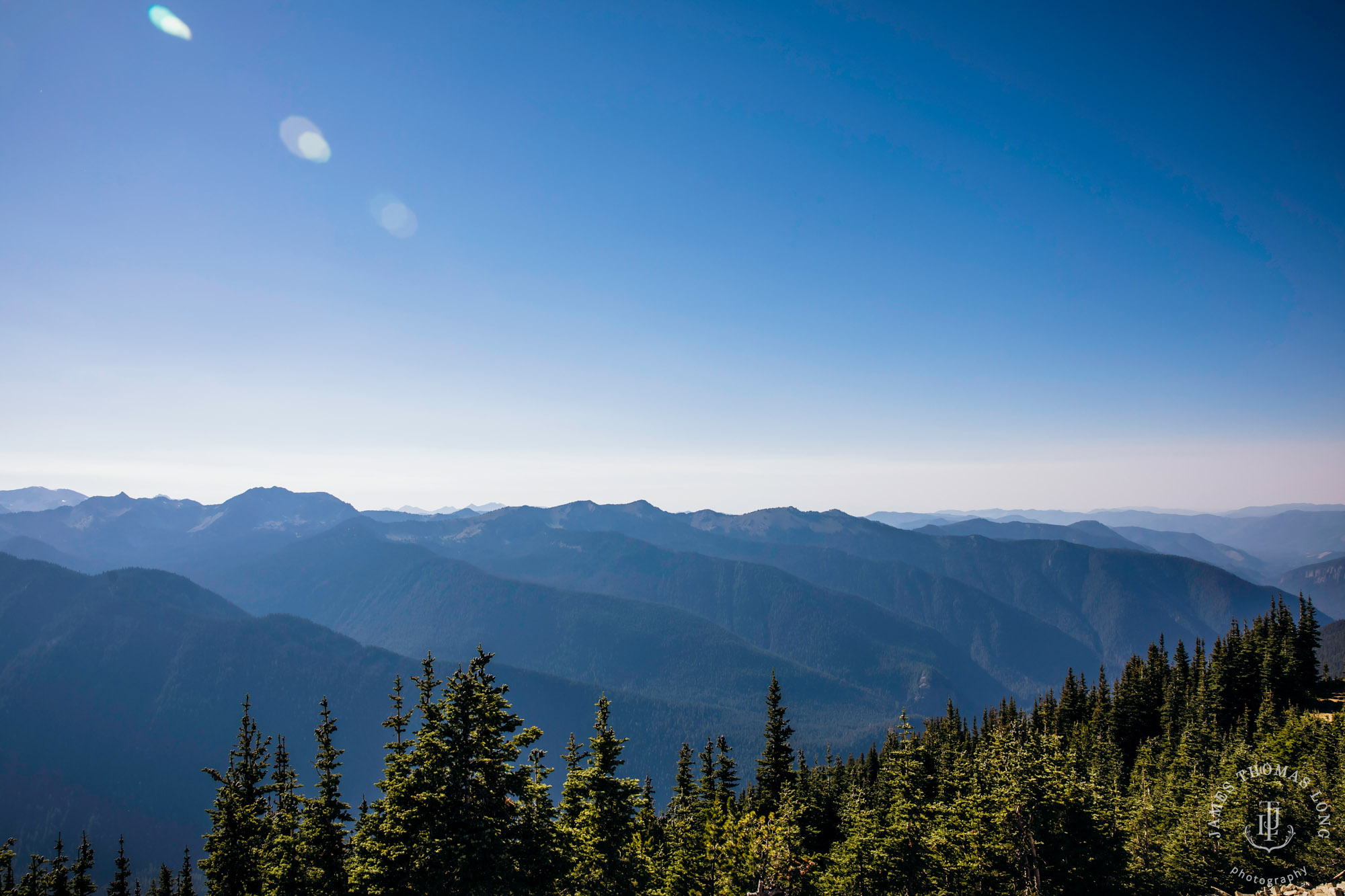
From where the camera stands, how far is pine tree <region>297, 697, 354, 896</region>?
87.7 feet

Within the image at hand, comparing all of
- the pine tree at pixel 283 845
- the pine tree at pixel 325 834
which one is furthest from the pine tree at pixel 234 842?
the pine tree at pixel 325 834

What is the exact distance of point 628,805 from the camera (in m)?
33.2

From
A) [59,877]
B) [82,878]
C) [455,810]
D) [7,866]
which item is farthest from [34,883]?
[455,810]

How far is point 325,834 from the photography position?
27.8 meters

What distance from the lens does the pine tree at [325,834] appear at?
26734 millimetres

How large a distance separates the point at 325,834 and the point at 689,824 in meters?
25.1

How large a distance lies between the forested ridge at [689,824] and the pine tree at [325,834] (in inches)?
4.3

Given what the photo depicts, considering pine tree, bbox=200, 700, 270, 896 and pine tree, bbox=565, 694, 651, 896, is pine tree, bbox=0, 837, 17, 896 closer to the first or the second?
pine tree, bbox=200, 700, 270, 896

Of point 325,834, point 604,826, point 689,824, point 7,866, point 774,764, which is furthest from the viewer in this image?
point 774,764

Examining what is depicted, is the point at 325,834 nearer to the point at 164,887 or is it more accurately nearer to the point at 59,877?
the point at 59,877

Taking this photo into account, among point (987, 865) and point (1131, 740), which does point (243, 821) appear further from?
point (1131, 740)

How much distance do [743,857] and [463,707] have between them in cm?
2374

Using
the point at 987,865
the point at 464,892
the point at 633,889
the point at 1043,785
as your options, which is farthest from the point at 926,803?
the point at 464,892

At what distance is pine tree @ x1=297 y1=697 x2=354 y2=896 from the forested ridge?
11 centimetres
